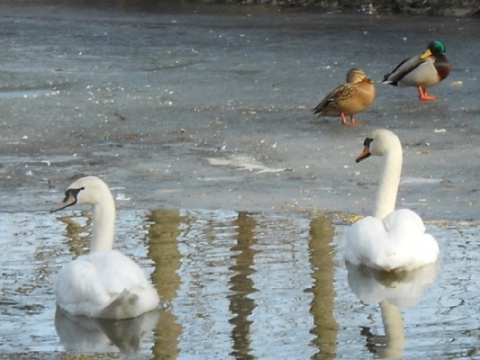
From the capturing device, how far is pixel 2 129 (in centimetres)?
1249

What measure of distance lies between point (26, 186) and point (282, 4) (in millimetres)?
15549

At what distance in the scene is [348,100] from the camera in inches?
492

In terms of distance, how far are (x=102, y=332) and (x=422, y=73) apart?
8.05m

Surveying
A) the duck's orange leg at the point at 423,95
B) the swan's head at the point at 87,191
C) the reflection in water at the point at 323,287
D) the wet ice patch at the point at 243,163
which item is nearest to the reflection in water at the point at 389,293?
the reflection in water at the point at 323,287

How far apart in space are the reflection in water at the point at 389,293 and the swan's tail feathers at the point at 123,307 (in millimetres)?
1198

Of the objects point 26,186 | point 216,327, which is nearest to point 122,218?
point 26,186

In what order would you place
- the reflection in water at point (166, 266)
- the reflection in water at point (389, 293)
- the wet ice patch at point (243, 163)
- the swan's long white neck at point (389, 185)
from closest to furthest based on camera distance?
the reflection in water at point (389, 293), the reflection in water at point (166, 266), the swan's long white neck at point (389, 185), the wet ice patch at point (243, 163)

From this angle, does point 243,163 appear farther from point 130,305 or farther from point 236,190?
point 130,305

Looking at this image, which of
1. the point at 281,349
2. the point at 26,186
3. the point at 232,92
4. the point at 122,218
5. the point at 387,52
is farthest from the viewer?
the point at 387,52

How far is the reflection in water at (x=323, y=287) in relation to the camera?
6.20 metres

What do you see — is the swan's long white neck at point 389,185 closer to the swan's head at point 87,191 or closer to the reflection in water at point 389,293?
the reflection in water at point 389,293

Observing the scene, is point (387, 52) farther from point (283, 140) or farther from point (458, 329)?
point (458, 329)

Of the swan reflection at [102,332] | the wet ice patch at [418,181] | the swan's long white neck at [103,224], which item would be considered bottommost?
the swan reflection at [102,332]

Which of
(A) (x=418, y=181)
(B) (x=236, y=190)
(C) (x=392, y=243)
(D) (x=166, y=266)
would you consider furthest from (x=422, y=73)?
(D) (x=166, y=266)
